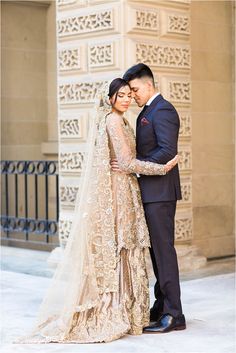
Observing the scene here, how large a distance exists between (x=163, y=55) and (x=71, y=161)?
1480 mm

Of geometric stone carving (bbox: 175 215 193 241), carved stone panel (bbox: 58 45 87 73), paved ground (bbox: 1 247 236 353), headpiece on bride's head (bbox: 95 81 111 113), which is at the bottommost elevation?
paved ground (bbox: 1 247 236 353)

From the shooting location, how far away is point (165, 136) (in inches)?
244

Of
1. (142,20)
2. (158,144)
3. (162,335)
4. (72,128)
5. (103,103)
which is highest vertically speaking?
(142,20)

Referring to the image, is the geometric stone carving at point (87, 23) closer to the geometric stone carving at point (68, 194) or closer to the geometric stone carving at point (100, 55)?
the geometric stone carving at point (100, 55)

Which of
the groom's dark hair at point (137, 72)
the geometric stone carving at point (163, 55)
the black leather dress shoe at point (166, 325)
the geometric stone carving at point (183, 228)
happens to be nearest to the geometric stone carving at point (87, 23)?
the geometric stone carving at point (163, 55)

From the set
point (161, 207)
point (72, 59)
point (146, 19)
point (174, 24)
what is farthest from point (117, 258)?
point (174, 24)

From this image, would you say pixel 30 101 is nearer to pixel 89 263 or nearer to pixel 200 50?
pixel 200 50

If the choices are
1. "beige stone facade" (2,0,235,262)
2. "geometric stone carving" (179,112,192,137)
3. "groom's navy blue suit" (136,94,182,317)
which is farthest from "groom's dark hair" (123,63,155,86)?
"geometric stone carving" (179,112,192,137)

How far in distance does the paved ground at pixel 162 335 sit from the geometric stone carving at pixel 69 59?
2.18 meters

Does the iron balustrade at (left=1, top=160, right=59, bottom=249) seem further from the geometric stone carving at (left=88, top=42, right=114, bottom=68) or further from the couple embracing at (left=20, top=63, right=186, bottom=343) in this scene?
the couple embracing at (left=20, top=63, right=186, bottom=343)

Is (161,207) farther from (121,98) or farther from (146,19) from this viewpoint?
(146,19)

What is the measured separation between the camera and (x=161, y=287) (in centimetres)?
633

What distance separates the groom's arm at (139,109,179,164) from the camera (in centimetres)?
618

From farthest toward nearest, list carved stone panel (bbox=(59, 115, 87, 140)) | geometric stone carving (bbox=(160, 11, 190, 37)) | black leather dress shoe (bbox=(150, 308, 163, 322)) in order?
carved stone panel (bbox=(59, 115, 87, 140))
geometric stone carving (bbox=(160, 11, 190, 37))
black leather dress shoe (bbox=(150, 308, 163, 322))
